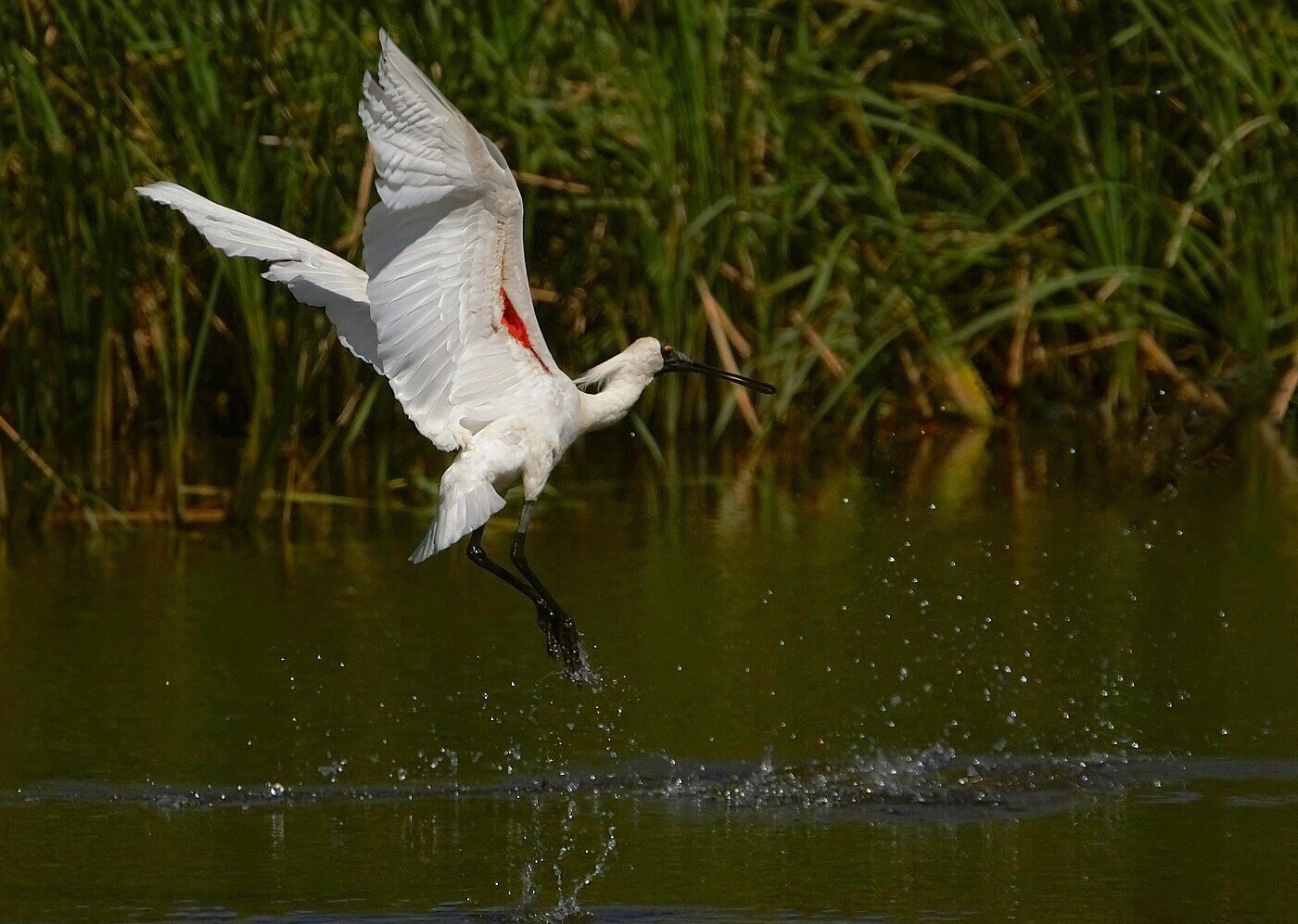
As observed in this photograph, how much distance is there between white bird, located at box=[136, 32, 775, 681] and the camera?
5746 mm

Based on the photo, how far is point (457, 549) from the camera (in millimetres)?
9477

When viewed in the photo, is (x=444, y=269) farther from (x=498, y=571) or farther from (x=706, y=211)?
(x=706, y=211)

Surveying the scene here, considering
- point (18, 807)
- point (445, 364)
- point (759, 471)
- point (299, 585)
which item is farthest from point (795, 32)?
point (18, 807)

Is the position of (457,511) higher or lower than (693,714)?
higher

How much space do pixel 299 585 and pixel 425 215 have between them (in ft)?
8.82

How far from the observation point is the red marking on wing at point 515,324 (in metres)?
6.25

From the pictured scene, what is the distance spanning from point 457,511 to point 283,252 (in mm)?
872

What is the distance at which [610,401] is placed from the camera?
6.91 metres

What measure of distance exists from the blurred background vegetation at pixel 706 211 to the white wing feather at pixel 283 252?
221cm

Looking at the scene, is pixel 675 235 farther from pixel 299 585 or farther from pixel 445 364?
pixel 445 364

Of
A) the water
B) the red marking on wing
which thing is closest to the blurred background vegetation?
the water

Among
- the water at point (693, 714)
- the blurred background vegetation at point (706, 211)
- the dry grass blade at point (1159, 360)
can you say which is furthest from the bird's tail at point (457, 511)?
the dry grass blade at point (1159, 360)

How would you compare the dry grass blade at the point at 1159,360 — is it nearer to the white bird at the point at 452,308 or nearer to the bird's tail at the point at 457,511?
the white bird at the point at 452,308

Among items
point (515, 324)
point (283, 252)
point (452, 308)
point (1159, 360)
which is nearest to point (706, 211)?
point (1159, 360)
